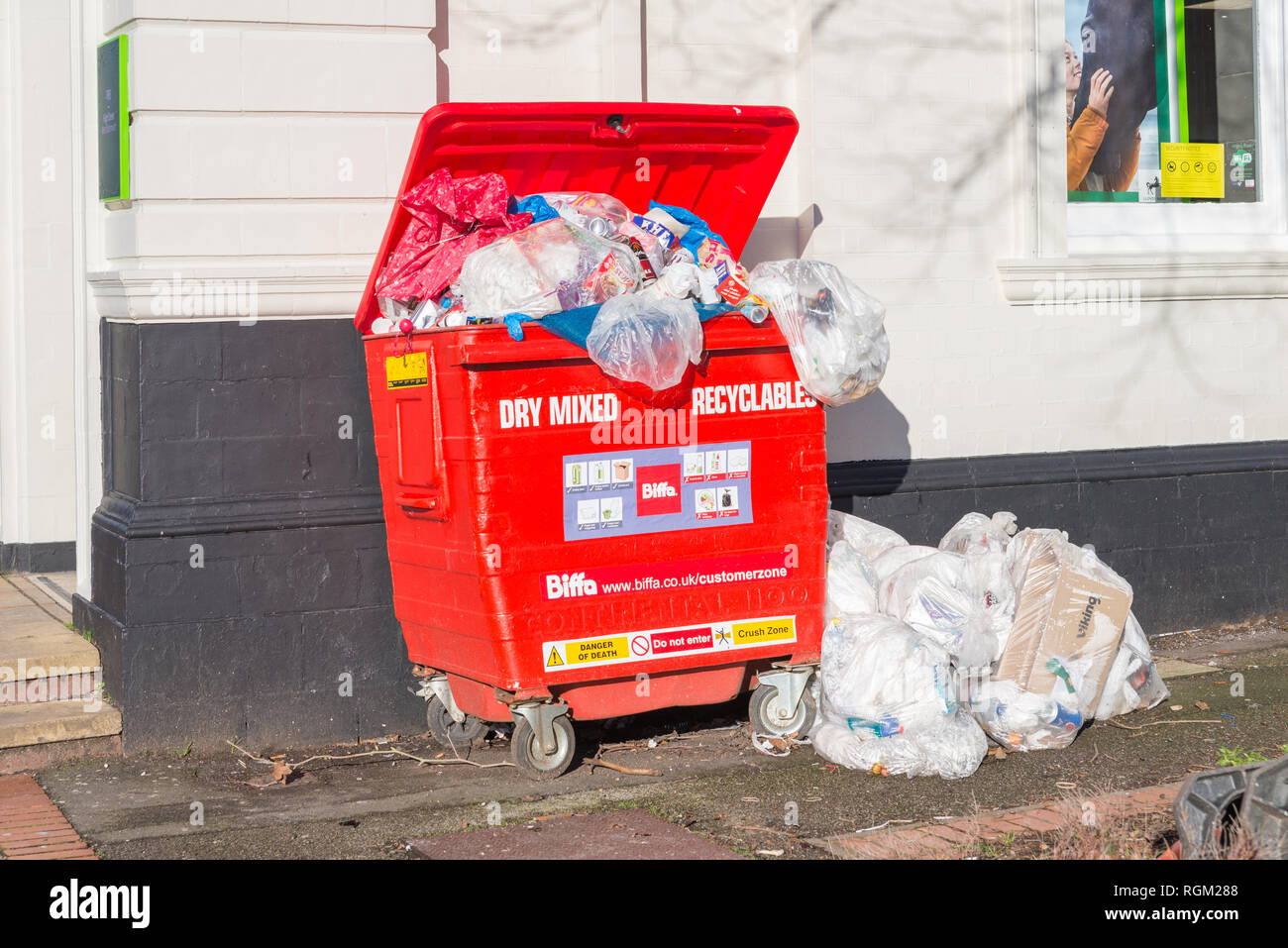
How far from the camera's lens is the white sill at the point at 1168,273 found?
7.31 meters

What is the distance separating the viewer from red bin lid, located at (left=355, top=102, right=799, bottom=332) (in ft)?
17.2

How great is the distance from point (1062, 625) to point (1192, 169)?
344cm

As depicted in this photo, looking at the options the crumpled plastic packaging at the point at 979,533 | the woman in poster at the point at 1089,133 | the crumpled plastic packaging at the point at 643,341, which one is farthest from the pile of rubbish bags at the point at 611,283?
the woman in poster at the point at 1089,133

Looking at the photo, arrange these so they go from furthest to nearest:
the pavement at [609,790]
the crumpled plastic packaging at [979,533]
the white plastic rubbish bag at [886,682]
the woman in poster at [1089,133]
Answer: the woman in poster at [1089,133]
the crumpled plastic packaging at [979,533]
the white plastic rubbish bag at [886,682]
the pavement at [609,790]

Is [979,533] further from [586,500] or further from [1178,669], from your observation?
[586,500]

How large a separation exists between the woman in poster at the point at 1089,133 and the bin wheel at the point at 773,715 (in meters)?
3.41

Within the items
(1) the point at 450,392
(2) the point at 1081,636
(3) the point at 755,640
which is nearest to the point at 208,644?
(1) the point at 450,392

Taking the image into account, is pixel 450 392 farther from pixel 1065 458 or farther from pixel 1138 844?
pixel 1065 458

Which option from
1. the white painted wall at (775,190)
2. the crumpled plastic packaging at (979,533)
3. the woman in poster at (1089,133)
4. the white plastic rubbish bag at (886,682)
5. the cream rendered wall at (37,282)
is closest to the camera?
the white plastic rubbish bag at (886,682)

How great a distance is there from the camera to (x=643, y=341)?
4957mm

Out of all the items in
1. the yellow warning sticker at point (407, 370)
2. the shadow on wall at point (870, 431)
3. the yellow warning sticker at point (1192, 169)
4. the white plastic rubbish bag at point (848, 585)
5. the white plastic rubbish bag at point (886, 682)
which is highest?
the yellow warning sticker at point (1192, 169)

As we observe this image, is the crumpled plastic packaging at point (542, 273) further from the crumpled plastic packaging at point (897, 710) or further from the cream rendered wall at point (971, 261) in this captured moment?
the cream rendered wall at point (971, 261)

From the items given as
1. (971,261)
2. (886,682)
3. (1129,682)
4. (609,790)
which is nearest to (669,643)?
(609,790)

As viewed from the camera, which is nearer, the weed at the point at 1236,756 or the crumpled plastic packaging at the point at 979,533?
the weed at the point at 1236,756
